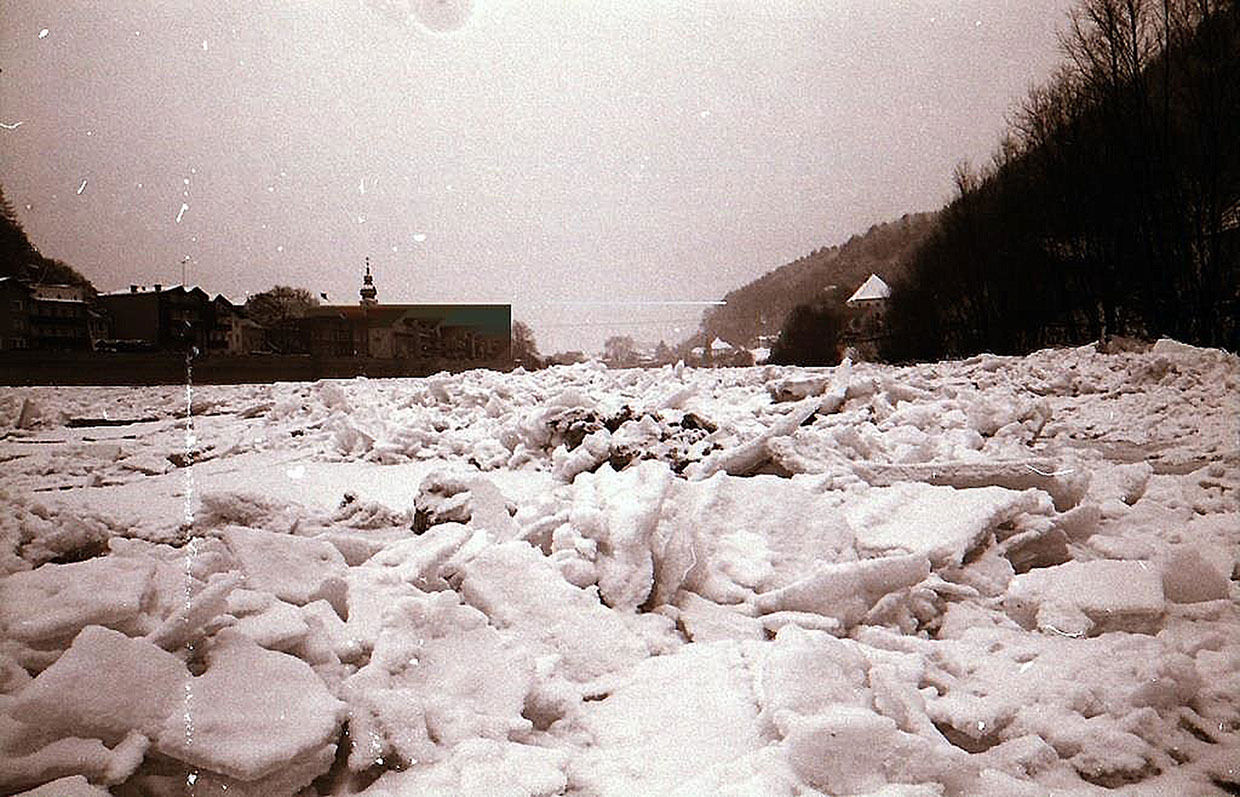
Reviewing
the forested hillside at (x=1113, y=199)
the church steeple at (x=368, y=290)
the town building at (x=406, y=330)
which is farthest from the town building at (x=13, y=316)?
the forested hillside at (x=1113, y=199)

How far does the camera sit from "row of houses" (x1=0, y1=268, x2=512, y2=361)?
143 centimetres

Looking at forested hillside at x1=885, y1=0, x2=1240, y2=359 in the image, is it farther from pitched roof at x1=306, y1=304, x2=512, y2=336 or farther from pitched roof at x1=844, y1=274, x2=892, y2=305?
pitched roof at x1=306, y1=304, x2=512, y2=336

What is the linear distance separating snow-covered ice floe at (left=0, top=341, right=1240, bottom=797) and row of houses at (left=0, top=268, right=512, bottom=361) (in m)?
0.15

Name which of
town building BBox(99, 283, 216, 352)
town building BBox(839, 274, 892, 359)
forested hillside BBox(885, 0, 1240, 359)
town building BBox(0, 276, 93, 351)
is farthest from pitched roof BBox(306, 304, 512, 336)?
forested hillside BBox(885, 0, 1240, 359)

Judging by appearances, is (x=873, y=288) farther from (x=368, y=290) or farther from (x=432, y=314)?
(x=368, y=290)

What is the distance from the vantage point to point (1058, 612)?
118cm

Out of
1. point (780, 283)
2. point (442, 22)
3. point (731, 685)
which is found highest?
point (442, 22)

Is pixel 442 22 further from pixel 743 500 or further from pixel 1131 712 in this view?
pixel 1131 712

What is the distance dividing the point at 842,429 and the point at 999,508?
2.56ft

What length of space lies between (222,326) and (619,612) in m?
1.41

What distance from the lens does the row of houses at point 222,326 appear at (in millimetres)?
1435

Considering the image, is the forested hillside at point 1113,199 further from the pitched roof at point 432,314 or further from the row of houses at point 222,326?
the row of houses at point 222,326

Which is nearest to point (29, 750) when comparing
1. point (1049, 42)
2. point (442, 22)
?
point (442, 22)

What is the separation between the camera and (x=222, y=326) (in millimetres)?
1683
